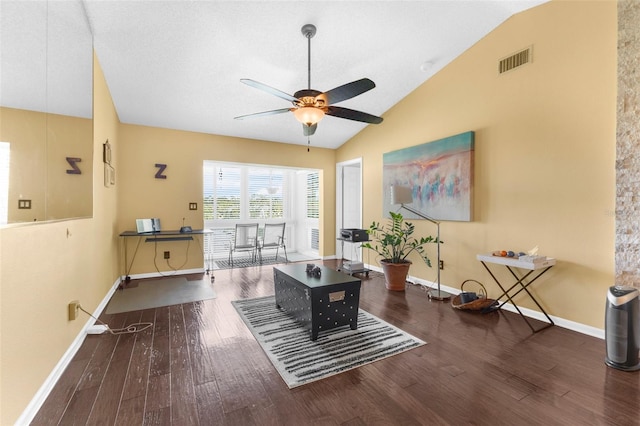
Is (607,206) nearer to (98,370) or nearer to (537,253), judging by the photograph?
(537,253)

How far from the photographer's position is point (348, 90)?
2418 mm

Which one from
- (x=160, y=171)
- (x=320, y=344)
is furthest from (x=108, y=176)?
(x=320, y=344)

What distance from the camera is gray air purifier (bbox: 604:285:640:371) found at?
207 cm

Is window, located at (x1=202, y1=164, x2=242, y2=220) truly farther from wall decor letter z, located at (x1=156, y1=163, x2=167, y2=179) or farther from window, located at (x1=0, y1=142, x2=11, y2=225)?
window, located at (x1=0, y1=142, x2=11, y2=225)

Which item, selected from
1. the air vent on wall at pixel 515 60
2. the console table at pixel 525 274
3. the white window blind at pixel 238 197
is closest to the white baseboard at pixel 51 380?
the white window blind at pixel 238 197

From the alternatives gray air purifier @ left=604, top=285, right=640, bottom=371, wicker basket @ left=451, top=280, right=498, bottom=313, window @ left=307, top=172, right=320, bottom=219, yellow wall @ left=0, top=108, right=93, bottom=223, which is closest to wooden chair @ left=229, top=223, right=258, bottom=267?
window @ left=307, top=172, right=320, bottom=219

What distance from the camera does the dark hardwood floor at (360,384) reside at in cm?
163

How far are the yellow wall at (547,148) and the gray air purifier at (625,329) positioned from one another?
58 cm

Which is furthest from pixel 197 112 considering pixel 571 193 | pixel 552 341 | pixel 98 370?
pixel 552 341

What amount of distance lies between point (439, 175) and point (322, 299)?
8.35 feet

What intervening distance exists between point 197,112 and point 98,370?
3662 mm

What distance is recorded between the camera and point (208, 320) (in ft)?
9.96

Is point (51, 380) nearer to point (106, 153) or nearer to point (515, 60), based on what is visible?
point (106, 153)

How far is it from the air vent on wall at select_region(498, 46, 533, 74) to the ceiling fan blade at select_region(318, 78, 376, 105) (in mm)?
1978
